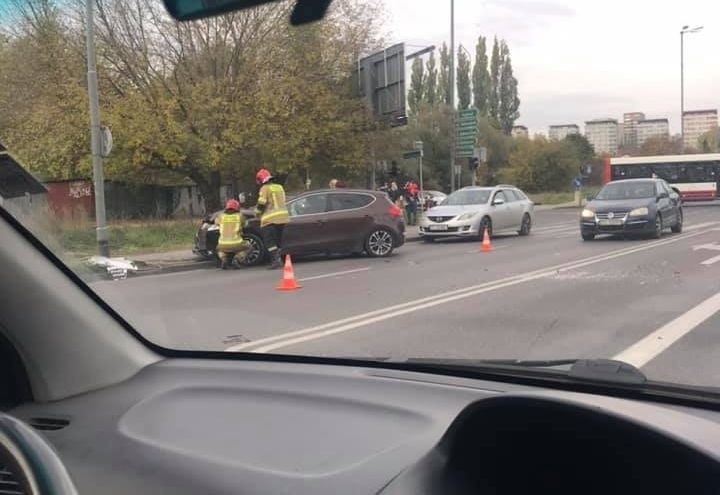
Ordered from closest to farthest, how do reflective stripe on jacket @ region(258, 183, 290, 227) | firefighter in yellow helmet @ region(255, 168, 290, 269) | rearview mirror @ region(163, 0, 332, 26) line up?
rearview mirror @ region(163, 0, 332, 26) < firefighter in yellow helmet @ region(255, 168, 290, 269) < reflective stripe on jacket @ region(258, 183, 290, 227)

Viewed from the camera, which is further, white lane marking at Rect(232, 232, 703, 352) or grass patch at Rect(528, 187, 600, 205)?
grass patch at Rect(528, 187, 600, 205)

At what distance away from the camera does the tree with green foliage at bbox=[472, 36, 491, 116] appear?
3.47m

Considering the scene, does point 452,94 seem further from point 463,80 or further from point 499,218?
point 499,218

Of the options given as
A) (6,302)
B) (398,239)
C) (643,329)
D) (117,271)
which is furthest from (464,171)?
(398,239)

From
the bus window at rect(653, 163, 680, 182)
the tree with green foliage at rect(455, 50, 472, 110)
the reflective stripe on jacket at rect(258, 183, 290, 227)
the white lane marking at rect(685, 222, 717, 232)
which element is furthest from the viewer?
the white lane marking at rect(685, 222, 717, 232)

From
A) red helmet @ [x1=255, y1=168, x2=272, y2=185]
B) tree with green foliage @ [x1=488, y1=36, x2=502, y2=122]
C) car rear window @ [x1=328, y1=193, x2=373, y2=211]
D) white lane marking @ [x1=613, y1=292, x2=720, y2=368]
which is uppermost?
tree with green foliage @ [x1=488, y1=36, x2=502, y2=122]

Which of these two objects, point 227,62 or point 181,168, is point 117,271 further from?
point 181,168

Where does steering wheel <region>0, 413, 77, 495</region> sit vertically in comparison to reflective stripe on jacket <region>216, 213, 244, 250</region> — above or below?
below

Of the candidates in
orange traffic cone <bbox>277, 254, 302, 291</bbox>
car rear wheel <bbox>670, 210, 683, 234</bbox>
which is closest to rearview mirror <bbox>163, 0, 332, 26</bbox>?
orange traffic cone <bbox>277, 254, 302, 291</bbox>

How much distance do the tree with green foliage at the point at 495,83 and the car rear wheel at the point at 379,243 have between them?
28.5ft

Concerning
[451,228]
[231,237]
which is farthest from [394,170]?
[451,228]

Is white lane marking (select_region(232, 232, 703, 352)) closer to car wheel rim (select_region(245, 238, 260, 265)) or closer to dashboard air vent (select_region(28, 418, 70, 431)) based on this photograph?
dashboard air vent (select_region(28, 418, 70, 431))

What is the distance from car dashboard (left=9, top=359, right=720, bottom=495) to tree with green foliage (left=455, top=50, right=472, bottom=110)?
5.96ft

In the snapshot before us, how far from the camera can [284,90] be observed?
208 inches
